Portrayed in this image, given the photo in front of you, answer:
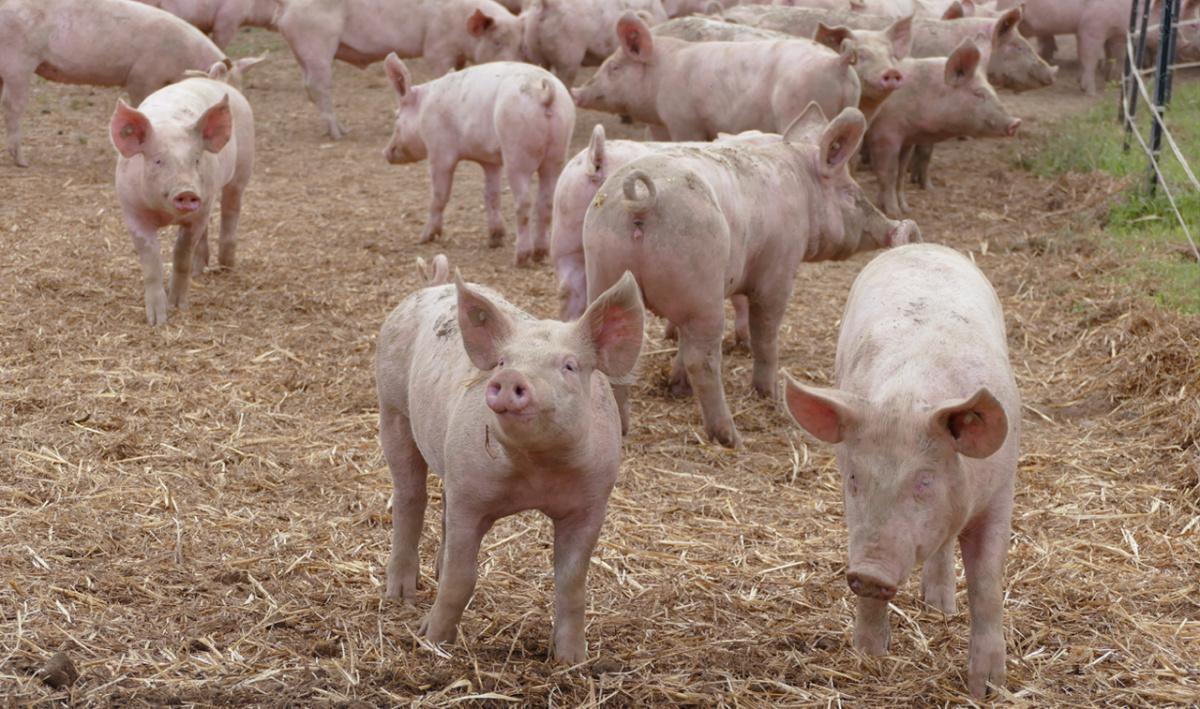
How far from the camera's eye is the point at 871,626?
3924mm

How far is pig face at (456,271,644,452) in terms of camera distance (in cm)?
329

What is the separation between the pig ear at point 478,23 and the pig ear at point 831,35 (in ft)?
12.2

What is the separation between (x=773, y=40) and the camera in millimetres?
10492

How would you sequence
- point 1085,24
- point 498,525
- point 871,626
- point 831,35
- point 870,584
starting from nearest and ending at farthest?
point 870,584 < point 871,626 < point 498,525 < point 831,35 < point 1085,24

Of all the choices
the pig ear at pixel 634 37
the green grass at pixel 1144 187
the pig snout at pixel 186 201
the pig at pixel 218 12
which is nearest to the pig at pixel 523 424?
the pig snout at pixel 186 201

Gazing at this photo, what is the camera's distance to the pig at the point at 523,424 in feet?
11.1

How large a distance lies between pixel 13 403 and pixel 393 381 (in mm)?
2669

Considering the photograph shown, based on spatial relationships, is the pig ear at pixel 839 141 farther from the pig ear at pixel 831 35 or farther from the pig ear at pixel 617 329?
the pig ear at pixel 831 35

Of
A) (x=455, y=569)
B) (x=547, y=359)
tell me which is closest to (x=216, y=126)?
(x=455, y=569)

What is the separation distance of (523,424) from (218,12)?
12.4m

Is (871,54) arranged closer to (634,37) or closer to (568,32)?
(634,37)

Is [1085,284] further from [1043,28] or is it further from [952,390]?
[1043,28]

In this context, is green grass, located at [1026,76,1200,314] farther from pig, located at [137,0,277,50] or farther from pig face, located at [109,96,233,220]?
pig, located at [137,0,277,50]

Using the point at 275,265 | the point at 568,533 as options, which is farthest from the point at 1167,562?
the point at 275,265
